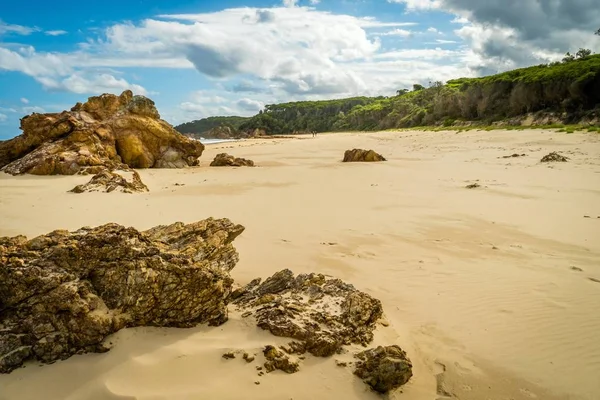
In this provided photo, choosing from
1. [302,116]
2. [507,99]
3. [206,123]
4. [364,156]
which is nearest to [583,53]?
Result: [507,99]

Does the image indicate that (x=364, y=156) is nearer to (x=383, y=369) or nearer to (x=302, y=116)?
(x=383, y=369)

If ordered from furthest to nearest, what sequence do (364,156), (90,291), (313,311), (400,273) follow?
(364,156) → (400,273) → (313,311) → (90,291)

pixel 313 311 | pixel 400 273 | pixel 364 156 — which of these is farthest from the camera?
pixel 364 156

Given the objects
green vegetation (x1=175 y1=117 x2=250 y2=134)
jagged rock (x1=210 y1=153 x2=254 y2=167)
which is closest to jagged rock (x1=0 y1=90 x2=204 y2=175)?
jagged rock (x1=210 y1=153 x2=254 y2=167)

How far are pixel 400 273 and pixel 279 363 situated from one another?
2.66 m

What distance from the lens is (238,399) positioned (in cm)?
264

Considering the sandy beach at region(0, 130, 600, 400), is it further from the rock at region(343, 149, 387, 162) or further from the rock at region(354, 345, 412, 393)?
the rock at region(343, 149, 387, 162)

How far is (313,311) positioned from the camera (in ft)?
11.3

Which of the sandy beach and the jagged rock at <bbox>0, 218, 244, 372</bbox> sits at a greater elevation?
the jagged rock at <bbox>0, 218, 244, 372</bbox>

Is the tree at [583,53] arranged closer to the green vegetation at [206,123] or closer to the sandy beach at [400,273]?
the sandy beach at [400,273]

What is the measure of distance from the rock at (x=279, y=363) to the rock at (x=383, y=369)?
1.66 ft

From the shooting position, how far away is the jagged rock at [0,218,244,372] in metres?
2.86

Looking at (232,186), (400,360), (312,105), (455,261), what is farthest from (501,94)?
(312,105)

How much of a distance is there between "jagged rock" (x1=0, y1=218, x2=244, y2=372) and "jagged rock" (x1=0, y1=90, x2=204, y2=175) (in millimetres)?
10794
